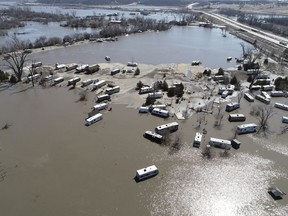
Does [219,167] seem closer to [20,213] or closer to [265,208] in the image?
[265,208]

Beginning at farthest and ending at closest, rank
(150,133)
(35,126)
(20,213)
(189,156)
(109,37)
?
1. (109,37)
2. (35,126)
3. (150,133)
4. (189,156)
5. (20,213)

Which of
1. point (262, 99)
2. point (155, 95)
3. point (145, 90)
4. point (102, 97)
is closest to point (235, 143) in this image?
point (262, 99)

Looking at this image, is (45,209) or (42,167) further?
(42,167)

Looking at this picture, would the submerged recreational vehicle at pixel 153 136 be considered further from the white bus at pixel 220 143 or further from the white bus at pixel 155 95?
the white bus at pixel 155 95

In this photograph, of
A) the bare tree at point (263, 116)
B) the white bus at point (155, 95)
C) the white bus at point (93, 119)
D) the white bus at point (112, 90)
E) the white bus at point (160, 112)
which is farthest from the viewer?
the white bus at point (112, 90)

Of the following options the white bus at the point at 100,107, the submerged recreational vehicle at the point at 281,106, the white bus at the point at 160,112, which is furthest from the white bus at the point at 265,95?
the white bus at the point at 100,107

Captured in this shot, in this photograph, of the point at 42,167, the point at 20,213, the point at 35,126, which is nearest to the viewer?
the point at 20,213

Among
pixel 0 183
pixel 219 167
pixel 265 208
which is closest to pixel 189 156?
pixel 219 167
